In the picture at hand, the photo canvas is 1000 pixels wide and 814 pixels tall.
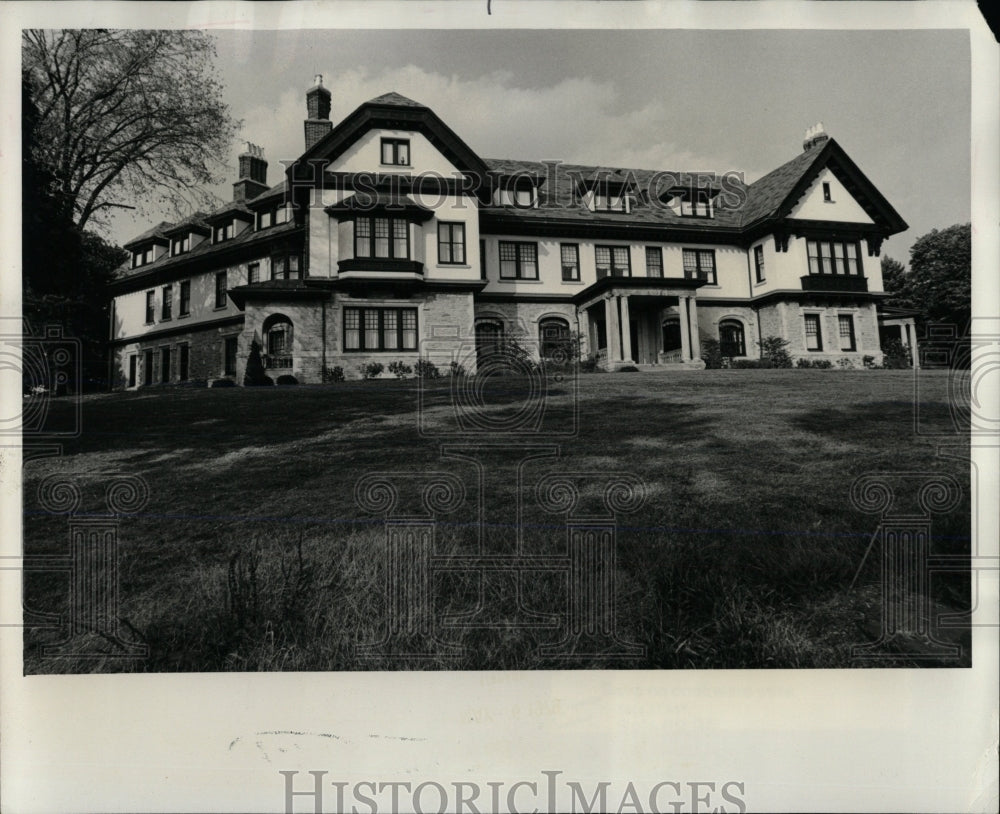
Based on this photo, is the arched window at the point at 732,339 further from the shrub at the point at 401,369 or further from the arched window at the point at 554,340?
the shrub at the point at 401,369

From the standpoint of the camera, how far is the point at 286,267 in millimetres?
4230

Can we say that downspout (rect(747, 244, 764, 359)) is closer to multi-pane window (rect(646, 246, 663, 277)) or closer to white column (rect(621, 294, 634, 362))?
multi-pane window (rect(646, 246, 663, 277))

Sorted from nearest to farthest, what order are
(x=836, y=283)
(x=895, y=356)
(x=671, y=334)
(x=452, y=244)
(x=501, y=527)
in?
(x=501, y=527), (x=895, y=356), (x=836, y=283), (x=671, y=334), (x=452, y=244)

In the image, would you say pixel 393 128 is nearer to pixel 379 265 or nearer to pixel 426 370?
pixel 379 265

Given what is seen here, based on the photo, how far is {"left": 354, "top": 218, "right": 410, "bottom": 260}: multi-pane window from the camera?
3560mm

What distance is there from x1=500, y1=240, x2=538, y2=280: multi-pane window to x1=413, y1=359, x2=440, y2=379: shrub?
157 centimetres

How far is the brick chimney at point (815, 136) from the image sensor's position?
301 centimetres

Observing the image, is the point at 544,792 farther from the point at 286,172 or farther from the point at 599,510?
the point at 286,172

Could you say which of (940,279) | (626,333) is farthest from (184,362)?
(940,279)

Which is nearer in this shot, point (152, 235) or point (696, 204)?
point (152, 235)

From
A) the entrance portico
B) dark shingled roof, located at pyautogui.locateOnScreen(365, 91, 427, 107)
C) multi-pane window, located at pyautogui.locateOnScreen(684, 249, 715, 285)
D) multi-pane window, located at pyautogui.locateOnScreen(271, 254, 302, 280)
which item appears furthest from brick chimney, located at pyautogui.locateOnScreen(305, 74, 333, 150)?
multi-pane window, located at pyautogui.locateOnScreen(684, 249, 715, 285)

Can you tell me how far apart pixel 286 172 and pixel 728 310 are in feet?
10.9

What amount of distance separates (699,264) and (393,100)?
267 centimetres

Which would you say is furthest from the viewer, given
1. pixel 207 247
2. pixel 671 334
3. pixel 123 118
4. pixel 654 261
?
pixel 654 261
